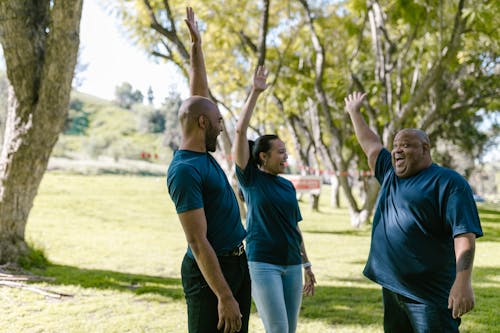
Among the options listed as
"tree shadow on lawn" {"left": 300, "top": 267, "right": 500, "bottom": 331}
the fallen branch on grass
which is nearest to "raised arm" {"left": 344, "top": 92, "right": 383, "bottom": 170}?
"tree shadow on lawn" {"left": 300, "top": 267, "right": 500, "bottom": 331}

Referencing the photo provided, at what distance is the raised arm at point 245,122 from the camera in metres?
3.64

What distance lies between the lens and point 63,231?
48.9ft

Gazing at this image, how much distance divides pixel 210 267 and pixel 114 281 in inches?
232

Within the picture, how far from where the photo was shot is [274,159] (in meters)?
3.91

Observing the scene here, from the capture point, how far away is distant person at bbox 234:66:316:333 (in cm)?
355

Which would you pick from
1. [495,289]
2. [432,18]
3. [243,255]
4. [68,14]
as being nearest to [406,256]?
[243,255]

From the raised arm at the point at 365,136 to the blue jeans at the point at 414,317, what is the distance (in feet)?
3.40

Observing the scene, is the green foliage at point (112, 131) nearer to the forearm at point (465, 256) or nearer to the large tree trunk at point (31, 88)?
the large tree trunk at point (31, 88)

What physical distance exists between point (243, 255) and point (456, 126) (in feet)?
90.3

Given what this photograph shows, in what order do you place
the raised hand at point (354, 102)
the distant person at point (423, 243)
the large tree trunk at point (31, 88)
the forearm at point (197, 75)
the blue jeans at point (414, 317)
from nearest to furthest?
the distant person at point (423, 243), the blue jeans at point (414, 317), the forearm at point (197, 75), the raised hand at point (354, 102), the large tree trunk at point (31, 88)

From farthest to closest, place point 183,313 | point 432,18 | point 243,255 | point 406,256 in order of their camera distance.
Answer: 1. point 432,18
2. point 183,313
3. point 406,256
4. point 243,255

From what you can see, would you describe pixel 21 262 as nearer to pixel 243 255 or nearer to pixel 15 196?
pixel 15 196

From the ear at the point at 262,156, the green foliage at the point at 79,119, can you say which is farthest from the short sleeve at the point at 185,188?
the green foliage at the point at 79,119

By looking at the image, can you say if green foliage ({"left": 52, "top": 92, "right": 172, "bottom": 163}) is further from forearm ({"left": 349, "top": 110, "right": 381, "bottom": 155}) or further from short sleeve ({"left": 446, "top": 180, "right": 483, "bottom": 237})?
short sleeve ({"left": 446, "top": 180, "right": 483, "bottom": 237})
